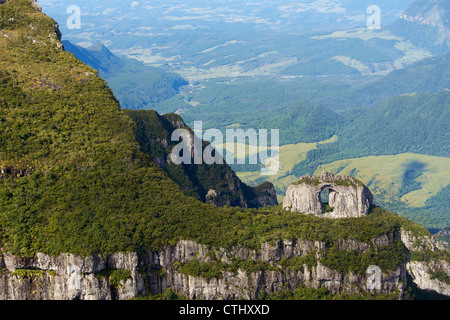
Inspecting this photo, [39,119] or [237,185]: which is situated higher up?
[39,119]

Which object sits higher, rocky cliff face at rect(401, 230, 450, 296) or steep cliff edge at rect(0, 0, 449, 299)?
steep cliff edge at rect(0, 0, 449, 299)

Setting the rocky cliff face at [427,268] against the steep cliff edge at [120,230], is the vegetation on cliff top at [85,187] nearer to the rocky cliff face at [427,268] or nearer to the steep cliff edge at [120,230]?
the steep cliff edge at [120,230]

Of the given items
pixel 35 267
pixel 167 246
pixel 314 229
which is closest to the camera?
pixel 35 267

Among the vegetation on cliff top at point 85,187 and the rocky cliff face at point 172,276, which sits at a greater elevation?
the vegetation on cliff top at point 85,187

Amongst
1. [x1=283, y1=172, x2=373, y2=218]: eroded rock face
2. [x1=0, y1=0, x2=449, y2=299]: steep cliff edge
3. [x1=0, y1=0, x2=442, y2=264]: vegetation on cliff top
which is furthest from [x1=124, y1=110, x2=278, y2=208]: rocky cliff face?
[x1=0, y1=0, x2=449, y2=299]: steep cliff edge

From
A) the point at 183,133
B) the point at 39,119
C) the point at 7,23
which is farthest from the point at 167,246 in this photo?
the point at 183,133

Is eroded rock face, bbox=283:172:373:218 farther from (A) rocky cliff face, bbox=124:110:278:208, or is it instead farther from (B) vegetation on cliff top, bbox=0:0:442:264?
(A) rocky cliff face, bbox=124:110:278:208

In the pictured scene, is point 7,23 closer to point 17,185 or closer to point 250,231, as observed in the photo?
point 17,185

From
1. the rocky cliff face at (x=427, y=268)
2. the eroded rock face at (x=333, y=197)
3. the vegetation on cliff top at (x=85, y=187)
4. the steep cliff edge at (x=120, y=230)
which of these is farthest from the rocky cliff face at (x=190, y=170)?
the rocky cliff face at (x=427, y=268)
